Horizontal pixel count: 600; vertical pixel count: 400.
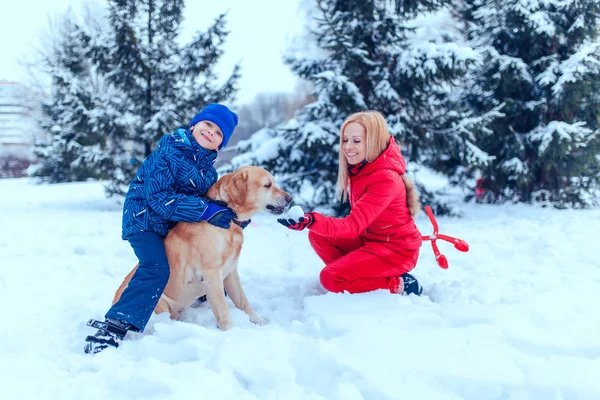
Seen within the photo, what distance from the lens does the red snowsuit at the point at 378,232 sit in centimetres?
300

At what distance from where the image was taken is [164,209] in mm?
2629

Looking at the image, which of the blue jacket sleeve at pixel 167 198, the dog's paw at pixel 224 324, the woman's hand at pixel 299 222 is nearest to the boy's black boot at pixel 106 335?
the dog's paw at pixel 224 324

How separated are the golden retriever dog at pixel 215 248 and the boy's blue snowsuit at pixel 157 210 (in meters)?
0.11

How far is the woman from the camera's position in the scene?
9.93 feet

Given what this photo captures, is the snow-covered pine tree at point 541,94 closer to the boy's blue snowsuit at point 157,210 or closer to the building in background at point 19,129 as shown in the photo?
the boy's blue snowsuit at point 157,210

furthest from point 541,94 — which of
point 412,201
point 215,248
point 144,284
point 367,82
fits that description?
point 144,284

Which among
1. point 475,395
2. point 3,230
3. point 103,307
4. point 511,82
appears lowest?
point 3,230

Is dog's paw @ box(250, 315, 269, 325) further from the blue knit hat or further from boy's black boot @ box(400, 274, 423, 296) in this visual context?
the blue knit hat

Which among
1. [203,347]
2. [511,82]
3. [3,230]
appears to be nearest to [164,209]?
[203,347]

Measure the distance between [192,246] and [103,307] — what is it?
96 centimetres

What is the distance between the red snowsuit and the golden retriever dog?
0.54m

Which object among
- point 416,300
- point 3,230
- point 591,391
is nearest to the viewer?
point 591,391

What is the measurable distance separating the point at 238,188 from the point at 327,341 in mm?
1201

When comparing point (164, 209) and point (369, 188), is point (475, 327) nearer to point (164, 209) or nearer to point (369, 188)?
point (369, 188)
